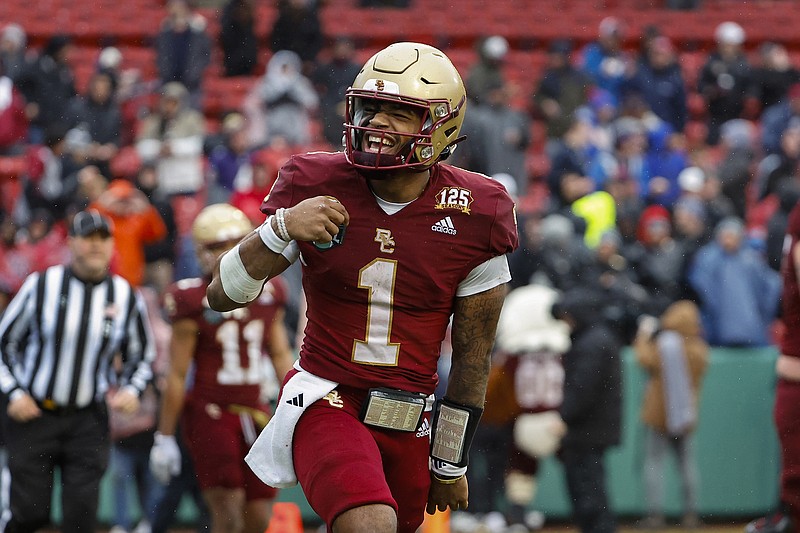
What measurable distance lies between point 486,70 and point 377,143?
377 inches

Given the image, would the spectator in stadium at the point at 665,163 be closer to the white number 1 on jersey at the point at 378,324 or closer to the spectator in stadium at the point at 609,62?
the spectator in stadium at the point at 609,62

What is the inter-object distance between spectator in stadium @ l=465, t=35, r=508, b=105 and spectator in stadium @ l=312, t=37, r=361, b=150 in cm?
111

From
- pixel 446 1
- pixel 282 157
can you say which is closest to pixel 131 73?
pixel 282 157

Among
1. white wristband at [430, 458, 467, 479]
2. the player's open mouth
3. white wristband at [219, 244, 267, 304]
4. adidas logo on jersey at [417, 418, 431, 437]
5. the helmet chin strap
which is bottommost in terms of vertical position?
white wristband at [430, 458, 467, 479]

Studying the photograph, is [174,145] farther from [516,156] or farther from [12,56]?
[516,156]

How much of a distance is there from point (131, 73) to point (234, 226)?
749cm

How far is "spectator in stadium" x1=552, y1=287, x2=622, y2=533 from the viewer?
8.49m

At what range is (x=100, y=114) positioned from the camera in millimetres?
12945

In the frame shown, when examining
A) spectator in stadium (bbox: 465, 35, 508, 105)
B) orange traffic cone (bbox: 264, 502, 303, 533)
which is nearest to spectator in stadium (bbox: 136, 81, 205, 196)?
spectator in stadium (bbox: 465, 35, 508, 105)

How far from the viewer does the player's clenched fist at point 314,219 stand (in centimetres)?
413

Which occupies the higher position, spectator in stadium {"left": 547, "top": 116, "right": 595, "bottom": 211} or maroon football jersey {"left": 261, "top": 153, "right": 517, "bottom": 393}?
maroon football jersey {"left": 261, "top": 153, "right": 517, "bottom": 393}

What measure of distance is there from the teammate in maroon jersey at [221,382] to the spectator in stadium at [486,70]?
6544 millimetres

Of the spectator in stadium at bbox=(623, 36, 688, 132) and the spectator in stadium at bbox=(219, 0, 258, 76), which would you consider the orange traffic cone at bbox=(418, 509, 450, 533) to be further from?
the spectator in stadium at bbox=(219, 0, 258, 76)

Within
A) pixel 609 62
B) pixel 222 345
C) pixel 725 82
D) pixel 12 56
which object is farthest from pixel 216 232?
pixel 725 82
